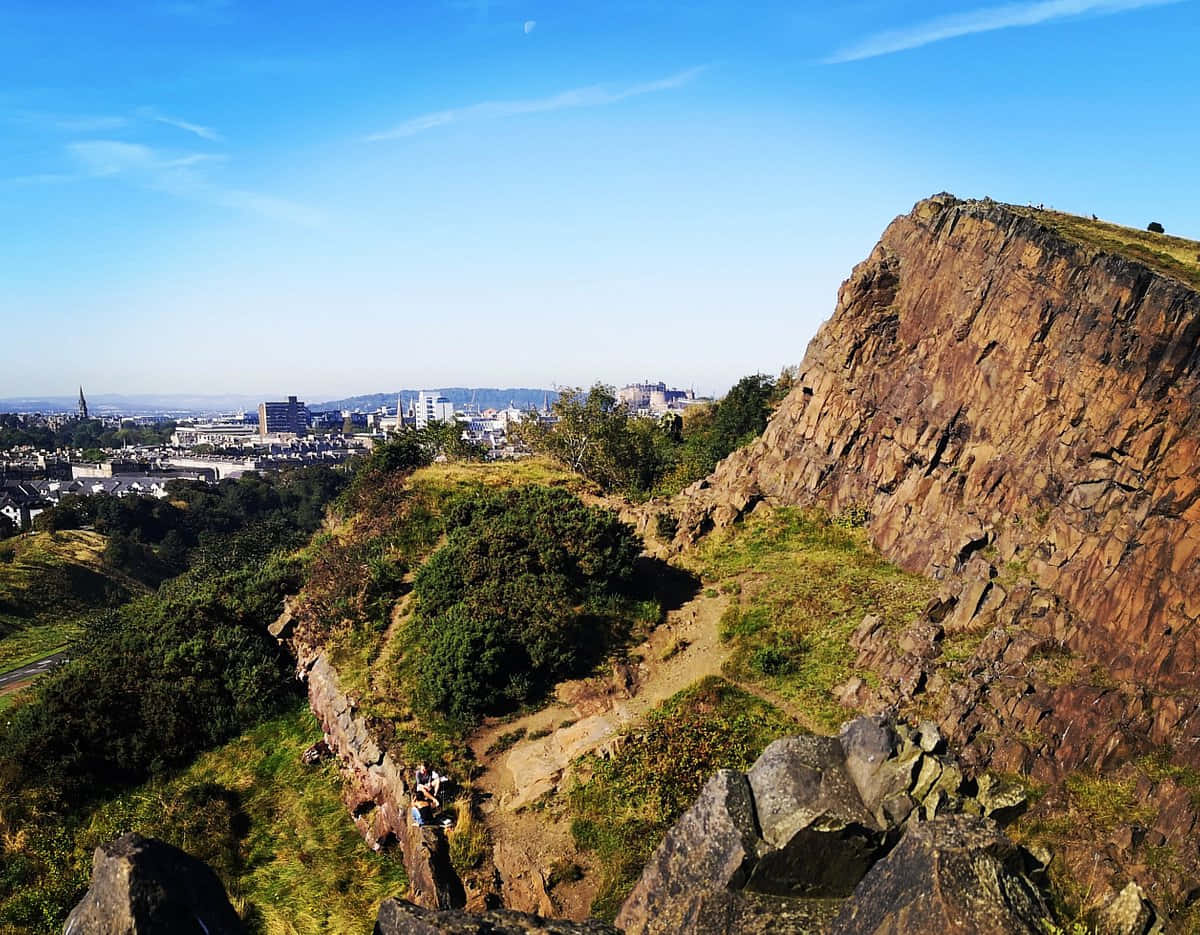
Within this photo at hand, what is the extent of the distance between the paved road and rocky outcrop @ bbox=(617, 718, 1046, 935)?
131 ft

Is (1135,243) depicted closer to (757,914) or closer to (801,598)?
(801,598)

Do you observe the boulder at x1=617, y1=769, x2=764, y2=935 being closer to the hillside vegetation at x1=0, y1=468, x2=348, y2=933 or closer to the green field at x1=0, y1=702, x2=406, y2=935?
the green field at x1=0, y1=702, x2=406, y2=935

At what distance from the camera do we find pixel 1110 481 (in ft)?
65.0

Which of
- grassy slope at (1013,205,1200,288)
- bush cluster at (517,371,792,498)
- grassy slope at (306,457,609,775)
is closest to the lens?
grassy slope at (306,457,609,775)

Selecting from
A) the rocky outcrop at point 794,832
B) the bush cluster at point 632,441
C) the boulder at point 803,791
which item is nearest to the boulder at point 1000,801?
the rocky outcrop at point 794,832

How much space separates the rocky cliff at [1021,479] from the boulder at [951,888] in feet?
29.0

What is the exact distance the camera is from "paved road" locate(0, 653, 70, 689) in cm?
3994

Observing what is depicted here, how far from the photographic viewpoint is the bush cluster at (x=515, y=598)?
20.4 meters

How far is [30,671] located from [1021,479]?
49711 mm

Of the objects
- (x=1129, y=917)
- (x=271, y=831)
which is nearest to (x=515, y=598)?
(x=271, y=831)

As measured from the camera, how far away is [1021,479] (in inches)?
902

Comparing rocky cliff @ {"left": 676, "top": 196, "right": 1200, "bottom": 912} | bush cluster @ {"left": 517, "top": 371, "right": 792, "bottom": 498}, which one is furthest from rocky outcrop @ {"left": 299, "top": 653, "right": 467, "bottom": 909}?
bush cluster @ {"left": 517, "top": 371, "right": 792, "bottom": 498}

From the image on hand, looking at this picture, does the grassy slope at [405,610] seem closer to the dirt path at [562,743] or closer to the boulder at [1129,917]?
the dirt path at [562,743]

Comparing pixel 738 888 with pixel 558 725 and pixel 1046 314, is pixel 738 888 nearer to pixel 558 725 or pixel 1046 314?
pixel 558 725
